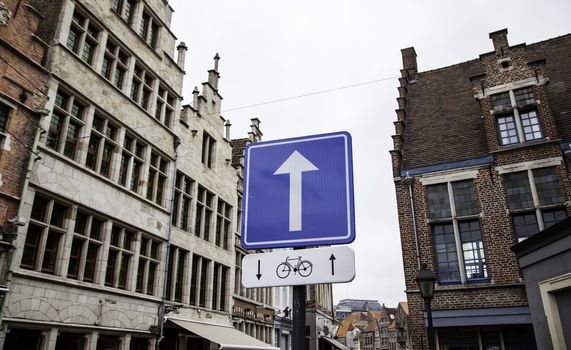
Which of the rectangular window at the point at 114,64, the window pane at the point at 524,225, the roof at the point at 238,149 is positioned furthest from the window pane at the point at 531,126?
the roof at the point at 238,149

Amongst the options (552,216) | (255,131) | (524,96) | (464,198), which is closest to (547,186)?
(552,216)

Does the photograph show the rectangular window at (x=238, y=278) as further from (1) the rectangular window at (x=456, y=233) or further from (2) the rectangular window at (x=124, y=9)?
(2) the rectangular window at (x=124, y=9)

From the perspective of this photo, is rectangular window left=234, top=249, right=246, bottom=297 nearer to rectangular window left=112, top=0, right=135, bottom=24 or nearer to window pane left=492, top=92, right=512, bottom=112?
rectangular window left=112, top=0, right=135, bottom=24

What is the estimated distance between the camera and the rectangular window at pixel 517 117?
15367 mm

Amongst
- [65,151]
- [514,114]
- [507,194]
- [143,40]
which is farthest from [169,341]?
[514,114]

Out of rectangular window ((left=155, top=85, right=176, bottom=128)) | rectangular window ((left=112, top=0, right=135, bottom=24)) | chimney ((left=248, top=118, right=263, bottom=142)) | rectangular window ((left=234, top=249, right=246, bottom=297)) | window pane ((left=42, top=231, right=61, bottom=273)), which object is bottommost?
window pane ((left=42, top=231, right=61, bottom=273))

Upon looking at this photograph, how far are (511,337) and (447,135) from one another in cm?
774

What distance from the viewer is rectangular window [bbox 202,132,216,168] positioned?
20.2 m

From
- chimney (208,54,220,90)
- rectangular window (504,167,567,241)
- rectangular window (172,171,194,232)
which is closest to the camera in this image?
rectangular window (504,167,567,241)

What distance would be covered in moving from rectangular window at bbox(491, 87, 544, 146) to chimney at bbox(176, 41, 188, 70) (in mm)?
12527

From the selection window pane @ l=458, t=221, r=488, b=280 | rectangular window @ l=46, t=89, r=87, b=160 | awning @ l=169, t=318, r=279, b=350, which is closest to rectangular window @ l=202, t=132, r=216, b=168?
awning @ l=169, t=318, r=279, b=350

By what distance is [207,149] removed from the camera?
2033 centimetres

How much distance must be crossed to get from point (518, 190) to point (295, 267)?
14534mm

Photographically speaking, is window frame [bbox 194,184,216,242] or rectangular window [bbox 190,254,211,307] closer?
rectangular window [bbox 190,254,211,307]
